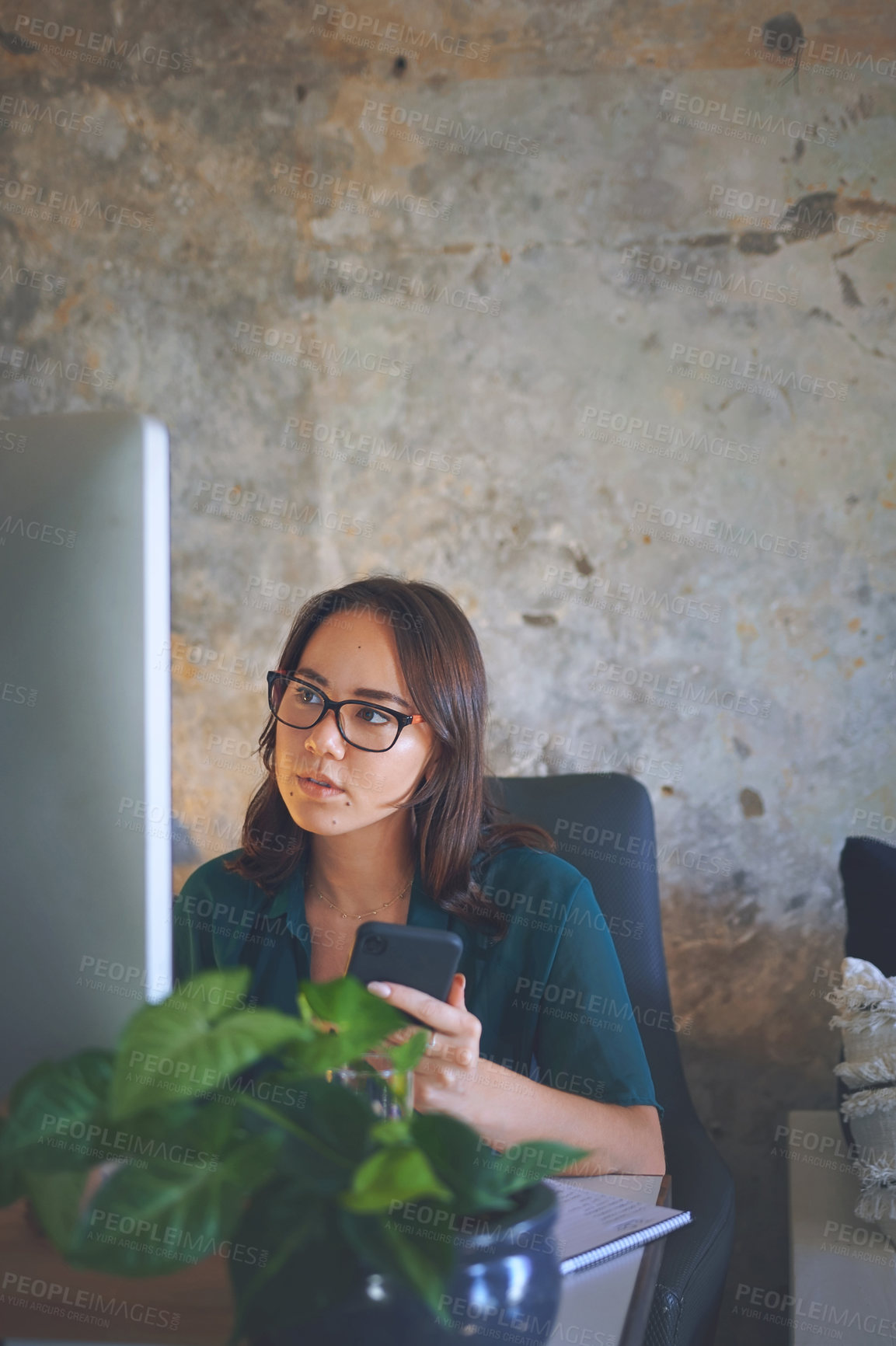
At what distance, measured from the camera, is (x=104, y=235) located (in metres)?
2.09

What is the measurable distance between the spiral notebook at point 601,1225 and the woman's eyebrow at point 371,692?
0.56 meters

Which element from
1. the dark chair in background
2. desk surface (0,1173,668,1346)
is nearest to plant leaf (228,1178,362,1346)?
desk surface (0,1173,668,1346)

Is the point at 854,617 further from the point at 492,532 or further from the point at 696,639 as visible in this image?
the point at 492,532

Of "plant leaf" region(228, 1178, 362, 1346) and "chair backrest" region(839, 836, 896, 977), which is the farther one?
"chair backrest" region(839, 836, 896, 977)

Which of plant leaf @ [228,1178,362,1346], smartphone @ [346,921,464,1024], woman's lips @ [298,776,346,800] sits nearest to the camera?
plant leaf @ [228,1178,362,1346]

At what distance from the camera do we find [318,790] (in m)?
1.18

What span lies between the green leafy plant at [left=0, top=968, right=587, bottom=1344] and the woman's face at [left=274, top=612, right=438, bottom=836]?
706mm

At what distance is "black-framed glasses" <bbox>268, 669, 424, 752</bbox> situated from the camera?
47.8 inches

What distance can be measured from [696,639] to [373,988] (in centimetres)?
132

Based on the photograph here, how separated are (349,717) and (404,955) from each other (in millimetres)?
Result: 513

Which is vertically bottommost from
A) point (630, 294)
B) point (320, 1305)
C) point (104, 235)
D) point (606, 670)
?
point (320, 1305)

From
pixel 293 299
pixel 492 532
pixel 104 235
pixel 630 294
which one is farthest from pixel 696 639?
pixel 104 235

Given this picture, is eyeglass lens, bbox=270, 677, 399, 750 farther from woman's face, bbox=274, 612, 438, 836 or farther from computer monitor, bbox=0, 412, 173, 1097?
computer monitor, bbox=0, 412, 173, 1097

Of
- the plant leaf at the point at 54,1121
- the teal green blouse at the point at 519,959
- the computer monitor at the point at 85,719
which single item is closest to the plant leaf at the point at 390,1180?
the plant leaf at the point at 54,1121
